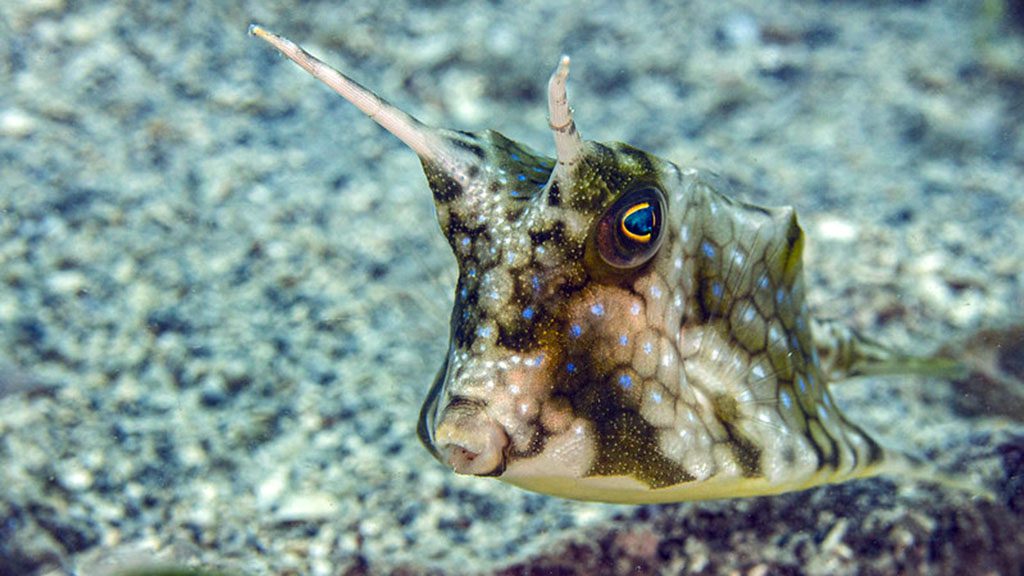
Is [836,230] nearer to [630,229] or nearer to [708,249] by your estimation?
[708,249]

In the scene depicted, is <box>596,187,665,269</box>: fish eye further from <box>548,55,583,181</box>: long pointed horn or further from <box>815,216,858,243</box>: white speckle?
<box>815,216,858,243</box>: white speckle

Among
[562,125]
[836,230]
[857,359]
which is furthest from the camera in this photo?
[836,230]

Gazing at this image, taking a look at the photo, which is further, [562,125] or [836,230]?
[836,230]

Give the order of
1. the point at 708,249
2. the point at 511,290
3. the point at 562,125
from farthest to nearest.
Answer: the point at 708,249, the point at 511,290, the point at 562,125

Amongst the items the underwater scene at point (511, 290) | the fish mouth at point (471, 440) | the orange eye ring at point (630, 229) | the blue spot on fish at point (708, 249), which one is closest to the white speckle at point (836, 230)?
the underwater scene at point (511, 290)

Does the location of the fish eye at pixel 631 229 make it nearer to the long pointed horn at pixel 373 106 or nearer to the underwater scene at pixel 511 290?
the underwater scene at pixel 511 290

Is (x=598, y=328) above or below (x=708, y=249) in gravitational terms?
below

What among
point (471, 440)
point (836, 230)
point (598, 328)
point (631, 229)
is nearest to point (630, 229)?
point (631, 229)

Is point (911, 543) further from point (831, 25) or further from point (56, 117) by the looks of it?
point (831, 25)

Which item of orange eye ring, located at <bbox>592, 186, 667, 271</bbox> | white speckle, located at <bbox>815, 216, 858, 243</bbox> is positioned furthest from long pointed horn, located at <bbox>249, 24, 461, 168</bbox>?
white speckle, located at <bbox>815, 216, 858, 243</bbox>
